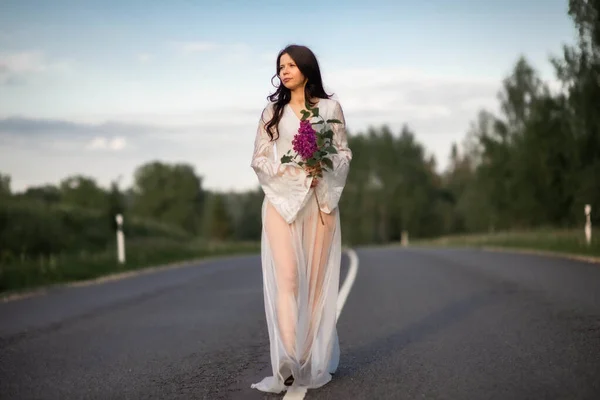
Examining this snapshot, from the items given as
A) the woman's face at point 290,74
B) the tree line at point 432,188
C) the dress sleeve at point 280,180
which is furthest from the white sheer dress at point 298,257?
the tree line at point 432,188

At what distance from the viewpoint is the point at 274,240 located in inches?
209

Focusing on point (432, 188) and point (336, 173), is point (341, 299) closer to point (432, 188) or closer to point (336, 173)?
point (336, 173)

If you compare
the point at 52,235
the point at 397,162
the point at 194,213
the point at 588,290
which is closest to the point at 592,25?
the point at 588,290

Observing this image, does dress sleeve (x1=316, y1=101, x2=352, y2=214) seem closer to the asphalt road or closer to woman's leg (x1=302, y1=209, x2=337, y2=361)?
woman's leg (x1=302, y1=209, x2=337, y2=361)

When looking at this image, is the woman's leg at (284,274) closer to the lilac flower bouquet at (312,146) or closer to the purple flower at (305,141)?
the lilac flower bouquet at (312,146)

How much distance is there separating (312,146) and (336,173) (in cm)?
34

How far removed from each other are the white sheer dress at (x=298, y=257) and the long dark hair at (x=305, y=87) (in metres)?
0.05

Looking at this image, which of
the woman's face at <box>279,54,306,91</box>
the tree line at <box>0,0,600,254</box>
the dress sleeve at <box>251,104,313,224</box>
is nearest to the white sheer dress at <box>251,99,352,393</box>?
the dress sleeve at <box>251,104,313,224</box>

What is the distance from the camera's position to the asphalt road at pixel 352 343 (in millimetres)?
5234

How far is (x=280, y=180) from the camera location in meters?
5.37

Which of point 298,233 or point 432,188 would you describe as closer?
point 298,233

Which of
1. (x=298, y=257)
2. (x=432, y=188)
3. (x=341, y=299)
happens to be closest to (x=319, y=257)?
(x=298, y=257)

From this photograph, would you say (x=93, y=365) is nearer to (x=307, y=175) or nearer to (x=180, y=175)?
(x=307, y=175)

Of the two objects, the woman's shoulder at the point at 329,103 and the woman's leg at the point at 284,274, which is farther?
the woman's shoulder at the point at 329,103
